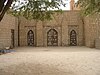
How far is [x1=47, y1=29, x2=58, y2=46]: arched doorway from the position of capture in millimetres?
30922

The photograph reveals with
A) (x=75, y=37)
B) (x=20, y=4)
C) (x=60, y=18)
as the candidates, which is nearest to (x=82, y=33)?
(x=75, y=37)

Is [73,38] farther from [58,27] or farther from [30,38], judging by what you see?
[30,38]

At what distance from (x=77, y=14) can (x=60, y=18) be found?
2665mm

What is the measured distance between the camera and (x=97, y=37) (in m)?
25.4

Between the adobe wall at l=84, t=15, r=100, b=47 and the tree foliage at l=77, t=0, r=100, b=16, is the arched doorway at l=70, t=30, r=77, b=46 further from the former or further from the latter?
the tree foliage at l=77, t=0, r=100, b=16

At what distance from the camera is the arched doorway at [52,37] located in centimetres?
3092

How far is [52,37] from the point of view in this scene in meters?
31.0

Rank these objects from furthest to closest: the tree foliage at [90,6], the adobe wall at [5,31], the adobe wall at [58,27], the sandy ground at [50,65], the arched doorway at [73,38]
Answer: the arched doorway at [73,38]
the adobe wall at [58,27]
the adobe wall at [5,31]
the sandy ground at [50,65]
the tree foliage at [90,6]

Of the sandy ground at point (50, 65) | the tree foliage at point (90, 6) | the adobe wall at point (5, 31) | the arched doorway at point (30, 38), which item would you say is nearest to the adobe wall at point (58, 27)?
the arched doorway at point (30, 38)

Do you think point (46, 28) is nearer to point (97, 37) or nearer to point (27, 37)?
point (27, 37)

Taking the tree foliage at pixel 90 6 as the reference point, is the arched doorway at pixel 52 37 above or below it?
below

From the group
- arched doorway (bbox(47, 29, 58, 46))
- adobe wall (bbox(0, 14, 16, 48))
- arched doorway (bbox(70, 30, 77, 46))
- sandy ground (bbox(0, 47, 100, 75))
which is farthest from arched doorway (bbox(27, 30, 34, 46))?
sandy ground (bbox(0, 47, 100, 75))

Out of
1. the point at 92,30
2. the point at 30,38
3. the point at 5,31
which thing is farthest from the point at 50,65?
the point at 30,38

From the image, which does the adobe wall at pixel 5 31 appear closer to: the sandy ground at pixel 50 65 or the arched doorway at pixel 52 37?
the arched doorway at pixel 52 37
